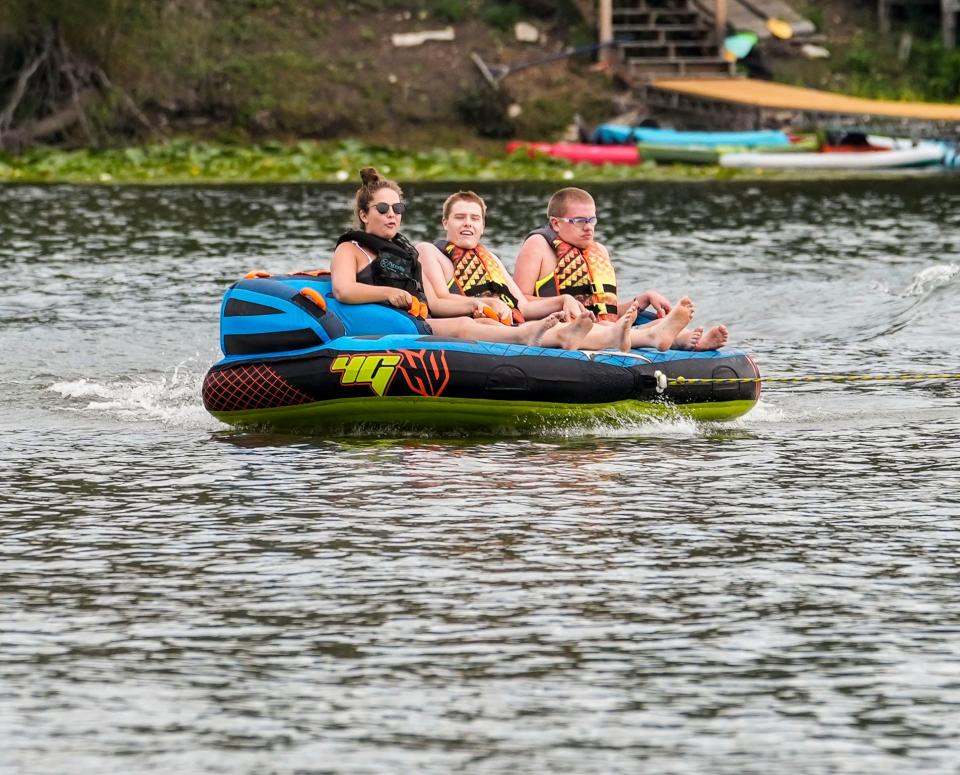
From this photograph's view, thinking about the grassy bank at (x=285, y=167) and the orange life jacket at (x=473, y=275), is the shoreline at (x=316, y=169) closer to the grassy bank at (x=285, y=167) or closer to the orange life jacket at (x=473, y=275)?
the grassy bank at (x=285, y=167)

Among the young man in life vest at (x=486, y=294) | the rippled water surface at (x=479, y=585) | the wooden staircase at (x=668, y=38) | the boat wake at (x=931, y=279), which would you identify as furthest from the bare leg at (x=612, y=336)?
the wooden staircase at (x=668, y=38)

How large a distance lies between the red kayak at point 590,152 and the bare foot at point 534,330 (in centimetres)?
1827

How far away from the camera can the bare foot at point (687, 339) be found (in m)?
10.5

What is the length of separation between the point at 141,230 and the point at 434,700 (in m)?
16.1

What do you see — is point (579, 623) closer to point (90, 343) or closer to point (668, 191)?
point (90, 343)

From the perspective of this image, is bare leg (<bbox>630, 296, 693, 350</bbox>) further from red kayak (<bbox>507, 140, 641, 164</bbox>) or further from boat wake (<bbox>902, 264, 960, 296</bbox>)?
red kayak (<bbox>507, 140, 641, 164</bbox>)

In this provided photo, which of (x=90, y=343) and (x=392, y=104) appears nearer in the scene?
(x=90, y=343)

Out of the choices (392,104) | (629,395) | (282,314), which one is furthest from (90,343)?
(392,104)

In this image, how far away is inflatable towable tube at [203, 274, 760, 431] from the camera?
10.1 meters

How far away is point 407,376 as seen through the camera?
1001 cm

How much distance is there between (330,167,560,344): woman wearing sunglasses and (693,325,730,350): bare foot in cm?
76

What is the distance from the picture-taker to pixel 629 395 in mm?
10203

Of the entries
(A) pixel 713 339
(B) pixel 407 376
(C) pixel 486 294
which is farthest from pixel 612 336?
(B) pixel 407 376

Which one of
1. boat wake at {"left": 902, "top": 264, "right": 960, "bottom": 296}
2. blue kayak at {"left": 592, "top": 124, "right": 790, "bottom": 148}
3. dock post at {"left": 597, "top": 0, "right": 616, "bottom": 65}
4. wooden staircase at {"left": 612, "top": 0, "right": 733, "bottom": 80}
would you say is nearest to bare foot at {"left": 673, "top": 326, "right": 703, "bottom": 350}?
boat wake at {"left": 902, "top": 264, "right": 960, "bottom": 296}
